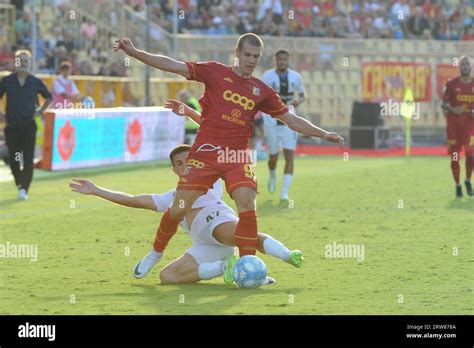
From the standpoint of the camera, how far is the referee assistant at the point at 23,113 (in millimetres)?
21469

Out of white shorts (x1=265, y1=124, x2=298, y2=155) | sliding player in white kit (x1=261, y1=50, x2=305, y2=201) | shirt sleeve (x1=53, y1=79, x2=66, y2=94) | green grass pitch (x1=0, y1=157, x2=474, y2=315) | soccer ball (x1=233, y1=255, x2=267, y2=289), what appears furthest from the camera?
shirt sleeve (x1=53, y1=79, x2=66, y2=94)

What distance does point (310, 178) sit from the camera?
87.2 feet

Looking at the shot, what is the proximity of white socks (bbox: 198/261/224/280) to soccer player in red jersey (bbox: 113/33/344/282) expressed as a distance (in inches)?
12.0

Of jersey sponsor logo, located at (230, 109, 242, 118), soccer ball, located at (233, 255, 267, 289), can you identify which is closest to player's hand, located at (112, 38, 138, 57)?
jersey sponsor logo, located at (230, 109, 242, 118)

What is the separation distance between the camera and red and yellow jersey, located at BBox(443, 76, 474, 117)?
2220cm

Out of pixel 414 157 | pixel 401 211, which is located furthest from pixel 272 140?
pixel 414 157

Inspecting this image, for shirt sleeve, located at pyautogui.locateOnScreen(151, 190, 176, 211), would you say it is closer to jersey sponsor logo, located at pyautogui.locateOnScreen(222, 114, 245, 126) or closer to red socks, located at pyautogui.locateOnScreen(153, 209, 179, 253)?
red socks, located at pyautogui.locateOnScreen(153, 209, 179, 253)

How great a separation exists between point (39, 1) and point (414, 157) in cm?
1174

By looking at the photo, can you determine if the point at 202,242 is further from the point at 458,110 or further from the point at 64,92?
the point at 64,92

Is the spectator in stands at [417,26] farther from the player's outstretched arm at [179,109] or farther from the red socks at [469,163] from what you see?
the player's outstretched arm at [179,109]

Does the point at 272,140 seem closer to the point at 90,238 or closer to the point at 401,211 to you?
the point at 401,211

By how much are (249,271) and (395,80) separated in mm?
30192
